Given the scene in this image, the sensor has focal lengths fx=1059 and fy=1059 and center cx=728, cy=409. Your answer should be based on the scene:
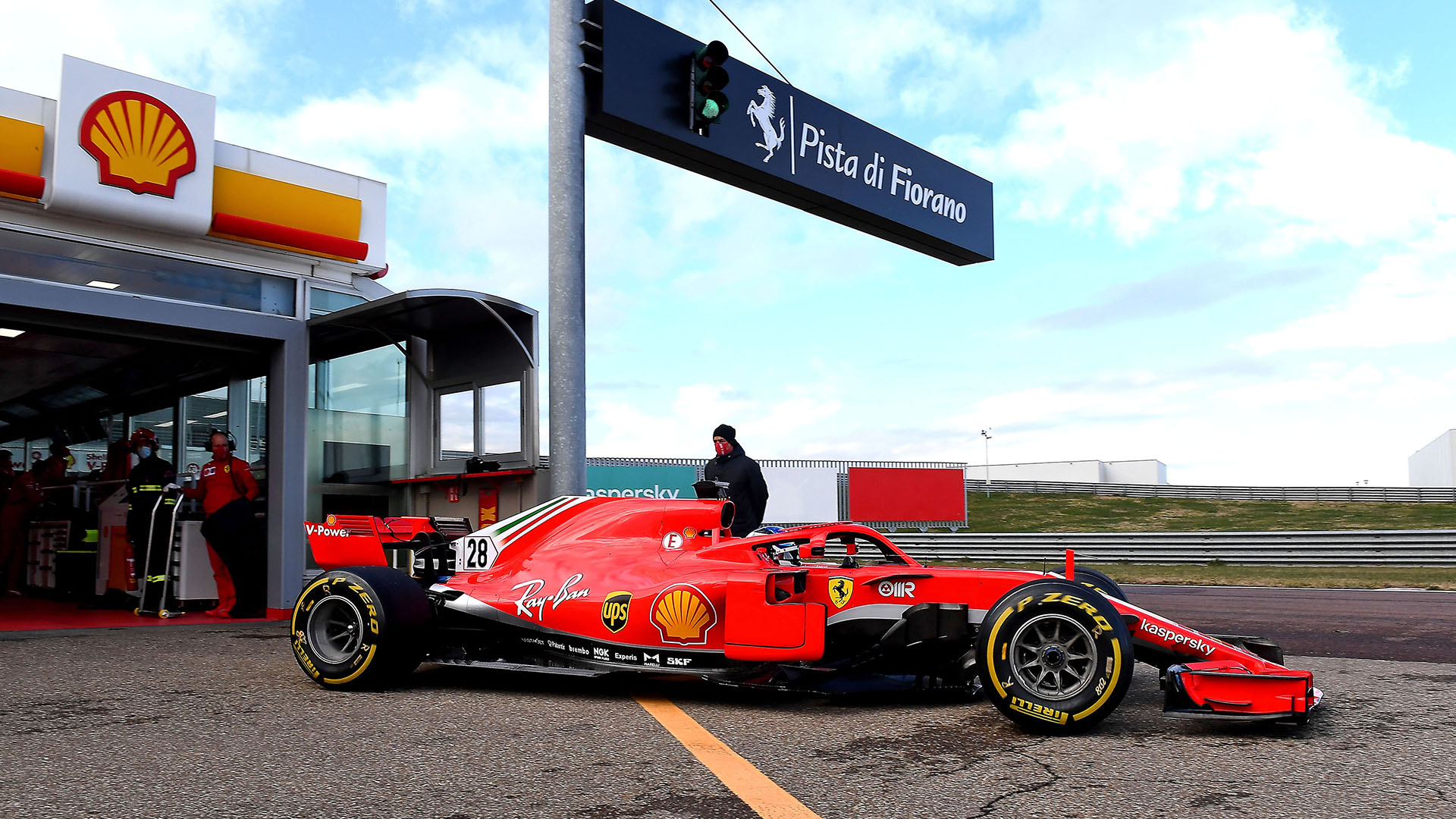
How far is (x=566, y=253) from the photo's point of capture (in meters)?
8.74

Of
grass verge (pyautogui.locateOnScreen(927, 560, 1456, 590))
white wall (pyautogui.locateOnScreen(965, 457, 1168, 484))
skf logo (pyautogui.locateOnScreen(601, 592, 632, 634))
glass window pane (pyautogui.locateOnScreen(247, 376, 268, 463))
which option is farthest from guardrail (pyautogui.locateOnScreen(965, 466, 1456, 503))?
skf logo (pyautogui.locateOnScreen(601, 592, 632, 634))

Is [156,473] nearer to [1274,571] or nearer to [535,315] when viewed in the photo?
[535,315]

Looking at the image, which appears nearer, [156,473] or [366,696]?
[366,696]

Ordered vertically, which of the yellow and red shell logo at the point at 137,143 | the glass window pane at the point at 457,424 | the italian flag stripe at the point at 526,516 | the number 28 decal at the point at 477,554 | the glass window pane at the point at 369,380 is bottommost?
the number 28 decal at the point at 477,554

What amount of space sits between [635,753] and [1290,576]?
55.3 ft

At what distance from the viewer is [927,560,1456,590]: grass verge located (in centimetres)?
1534

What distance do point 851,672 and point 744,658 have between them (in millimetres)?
529

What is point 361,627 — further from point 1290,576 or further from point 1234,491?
point 1234,491

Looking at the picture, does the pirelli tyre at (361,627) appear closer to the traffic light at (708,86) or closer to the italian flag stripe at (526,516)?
the italian flag stripe at (526,516)

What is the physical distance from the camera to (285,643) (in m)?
8.00

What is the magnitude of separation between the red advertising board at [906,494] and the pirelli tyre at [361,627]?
25.0 m

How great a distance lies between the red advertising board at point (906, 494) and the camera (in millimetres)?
30625

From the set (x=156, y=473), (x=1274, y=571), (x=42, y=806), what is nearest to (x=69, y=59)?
(x=156, y=473)

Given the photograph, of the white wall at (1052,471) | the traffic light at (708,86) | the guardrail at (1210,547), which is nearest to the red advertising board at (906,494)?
the guardrail at (1210,547)
